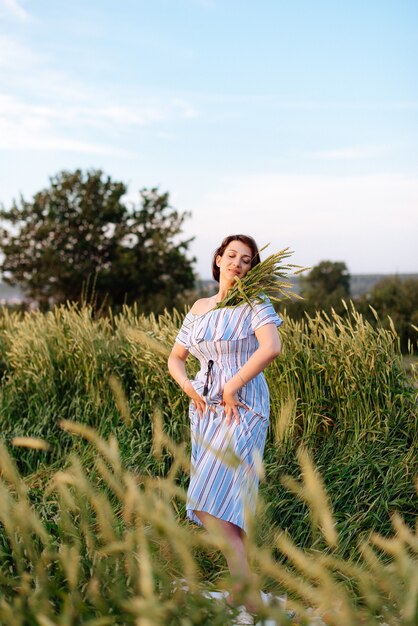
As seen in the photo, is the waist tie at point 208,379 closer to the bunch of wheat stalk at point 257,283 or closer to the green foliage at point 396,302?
the bunch of wheat stalk at point 257,283

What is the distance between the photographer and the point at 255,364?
9.64 feet

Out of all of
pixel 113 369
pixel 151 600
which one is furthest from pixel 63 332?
pixel 151 600

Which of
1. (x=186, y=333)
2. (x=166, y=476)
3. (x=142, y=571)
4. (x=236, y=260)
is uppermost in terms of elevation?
Result: (x=236, y=260)

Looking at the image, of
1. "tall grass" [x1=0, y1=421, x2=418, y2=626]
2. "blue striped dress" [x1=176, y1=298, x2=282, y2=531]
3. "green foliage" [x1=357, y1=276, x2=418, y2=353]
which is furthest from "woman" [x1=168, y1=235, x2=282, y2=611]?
"green foliage" [x1=357, y1=276, x2=418, y2=353]

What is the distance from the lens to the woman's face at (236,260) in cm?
323

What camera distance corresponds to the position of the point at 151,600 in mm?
1522

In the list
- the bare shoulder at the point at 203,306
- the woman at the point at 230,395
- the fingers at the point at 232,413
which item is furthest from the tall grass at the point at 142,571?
the bare shoulder at the point at 203,306

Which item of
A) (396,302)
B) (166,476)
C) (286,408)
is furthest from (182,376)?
(396,302)

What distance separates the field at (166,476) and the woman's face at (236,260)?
Answer: 0.62 metres

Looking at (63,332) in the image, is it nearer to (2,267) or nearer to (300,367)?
(300,367)

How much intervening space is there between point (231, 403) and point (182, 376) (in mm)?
342

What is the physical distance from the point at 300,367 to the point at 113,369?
156 centimetres

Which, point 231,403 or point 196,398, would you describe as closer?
point 231,403

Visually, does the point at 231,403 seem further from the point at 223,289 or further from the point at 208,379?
the point at 223,289
